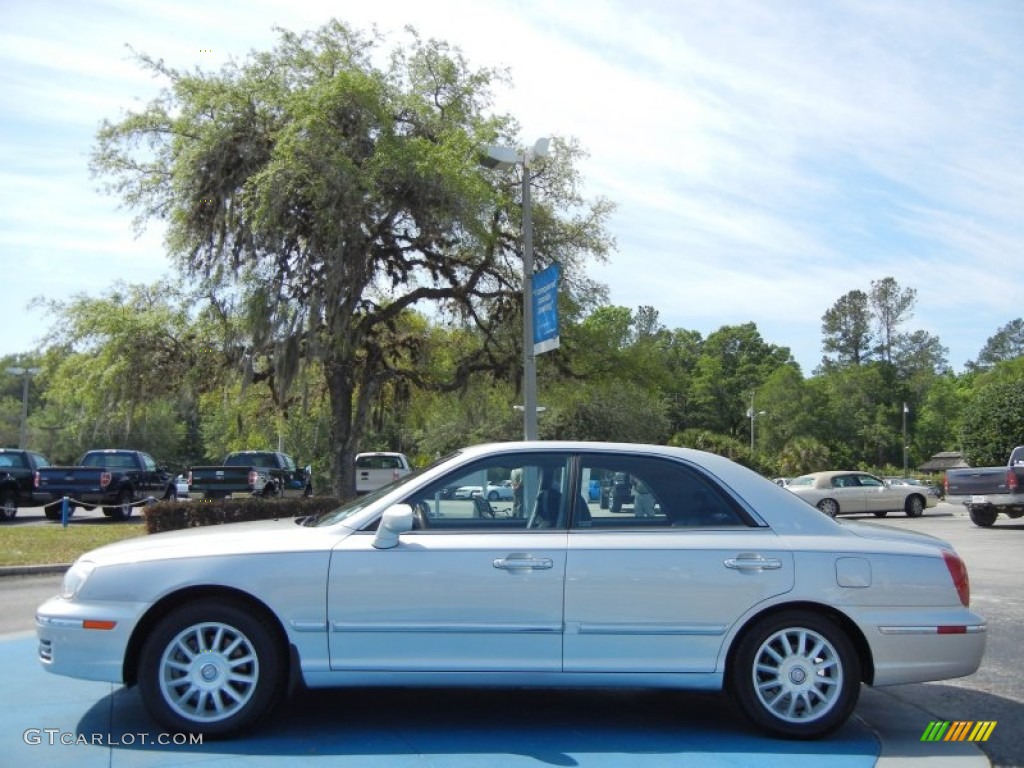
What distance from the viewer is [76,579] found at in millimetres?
5297

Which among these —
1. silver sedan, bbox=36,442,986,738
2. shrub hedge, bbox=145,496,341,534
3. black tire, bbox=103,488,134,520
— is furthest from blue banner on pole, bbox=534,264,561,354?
black tire, bbox=103,488,134,520

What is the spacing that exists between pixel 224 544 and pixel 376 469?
2676 cm

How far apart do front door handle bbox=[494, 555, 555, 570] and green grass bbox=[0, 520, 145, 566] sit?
1044 centimetres

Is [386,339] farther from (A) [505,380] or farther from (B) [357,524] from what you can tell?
(B) [357,524]

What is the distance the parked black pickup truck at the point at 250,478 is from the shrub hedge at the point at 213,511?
14.7 feet

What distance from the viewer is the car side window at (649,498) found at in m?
5.52

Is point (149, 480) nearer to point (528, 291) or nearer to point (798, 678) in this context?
point (528, 291)

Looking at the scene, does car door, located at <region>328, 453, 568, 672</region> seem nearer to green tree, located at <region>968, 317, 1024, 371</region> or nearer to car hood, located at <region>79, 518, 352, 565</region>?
car hood, located at <region>79, 518, 352, 565</region>

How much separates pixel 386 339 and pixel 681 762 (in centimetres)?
2010

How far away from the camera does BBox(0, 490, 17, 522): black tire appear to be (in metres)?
22.1

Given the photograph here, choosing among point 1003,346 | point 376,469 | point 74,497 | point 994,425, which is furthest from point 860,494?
point 1003,346

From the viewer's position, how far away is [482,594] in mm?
5180

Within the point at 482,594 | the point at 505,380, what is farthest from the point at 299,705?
the point at 505,380

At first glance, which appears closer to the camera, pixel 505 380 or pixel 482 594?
pixel 482 594
